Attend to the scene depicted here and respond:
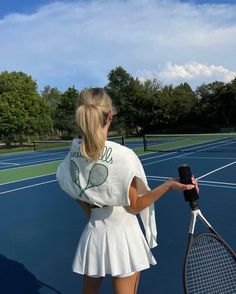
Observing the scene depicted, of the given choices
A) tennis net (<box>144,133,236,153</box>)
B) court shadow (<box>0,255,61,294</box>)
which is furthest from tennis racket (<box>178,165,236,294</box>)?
tennis net (<box>144,133,236,153</box>)

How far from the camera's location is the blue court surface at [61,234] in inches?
147

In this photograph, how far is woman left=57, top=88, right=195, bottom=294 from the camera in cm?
198

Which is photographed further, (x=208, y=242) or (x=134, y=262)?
(x=208, y=242)

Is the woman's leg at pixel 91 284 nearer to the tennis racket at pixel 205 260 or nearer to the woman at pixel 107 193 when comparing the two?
the woman at pixel 107 193

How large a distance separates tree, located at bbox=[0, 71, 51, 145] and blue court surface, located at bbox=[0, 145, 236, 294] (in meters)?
24.2

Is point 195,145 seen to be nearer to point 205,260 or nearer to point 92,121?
point 205,260

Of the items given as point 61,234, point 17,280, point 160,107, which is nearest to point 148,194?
point 17,280

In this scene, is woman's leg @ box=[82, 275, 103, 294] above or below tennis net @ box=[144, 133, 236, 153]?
above

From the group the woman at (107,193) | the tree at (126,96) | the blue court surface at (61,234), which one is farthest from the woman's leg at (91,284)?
the tree at (126,96)

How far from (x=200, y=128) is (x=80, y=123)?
43.1 m

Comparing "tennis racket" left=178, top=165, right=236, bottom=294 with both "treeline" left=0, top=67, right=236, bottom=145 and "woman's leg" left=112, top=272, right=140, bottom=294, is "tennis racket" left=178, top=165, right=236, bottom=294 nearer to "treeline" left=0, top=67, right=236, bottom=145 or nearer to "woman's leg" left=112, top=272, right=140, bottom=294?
"woman's leg" left=112, top=272, right=140, bottom=294

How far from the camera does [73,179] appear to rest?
214cm

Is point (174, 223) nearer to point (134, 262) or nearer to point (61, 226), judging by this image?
point (61, 226)

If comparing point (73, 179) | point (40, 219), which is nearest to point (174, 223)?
point (40, 219)
